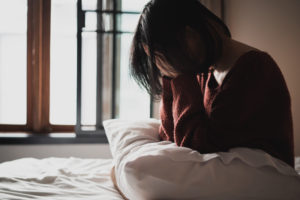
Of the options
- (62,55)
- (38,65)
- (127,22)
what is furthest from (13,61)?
(127,22)

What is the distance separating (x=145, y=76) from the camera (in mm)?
879

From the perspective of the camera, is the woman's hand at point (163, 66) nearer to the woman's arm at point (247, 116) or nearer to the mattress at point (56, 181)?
the woman's arm at point (247, 116)

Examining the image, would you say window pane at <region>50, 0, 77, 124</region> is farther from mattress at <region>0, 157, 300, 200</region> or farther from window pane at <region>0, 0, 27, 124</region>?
mattress at <region>0, 157, 300, 200</region>

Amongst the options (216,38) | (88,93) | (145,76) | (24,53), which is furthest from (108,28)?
(216,38)

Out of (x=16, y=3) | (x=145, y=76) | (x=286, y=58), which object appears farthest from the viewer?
(x=16, y=3)

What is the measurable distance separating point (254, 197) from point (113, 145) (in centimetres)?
52

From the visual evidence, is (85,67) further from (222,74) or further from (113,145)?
(222,74)

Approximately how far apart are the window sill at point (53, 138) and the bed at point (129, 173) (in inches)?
20.0

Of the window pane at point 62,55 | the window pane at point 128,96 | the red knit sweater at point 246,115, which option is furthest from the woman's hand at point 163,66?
the window pane at point 62,55

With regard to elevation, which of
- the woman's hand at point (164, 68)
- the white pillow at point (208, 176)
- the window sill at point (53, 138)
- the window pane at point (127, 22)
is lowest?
the window sill at point (53, 138)

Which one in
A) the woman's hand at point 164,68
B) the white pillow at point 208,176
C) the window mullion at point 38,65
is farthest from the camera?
the window mullion at point 38,65

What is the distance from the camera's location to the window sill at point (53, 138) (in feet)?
5.52

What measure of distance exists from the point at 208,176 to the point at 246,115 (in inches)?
8.0

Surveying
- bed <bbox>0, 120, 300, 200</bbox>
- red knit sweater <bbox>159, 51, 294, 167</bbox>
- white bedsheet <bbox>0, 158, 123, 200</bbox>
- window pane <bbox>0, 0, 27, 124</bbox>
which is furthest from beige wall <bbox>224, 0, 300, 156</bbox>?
window pane <bbox>0, 0, 27, 124</bbox>
